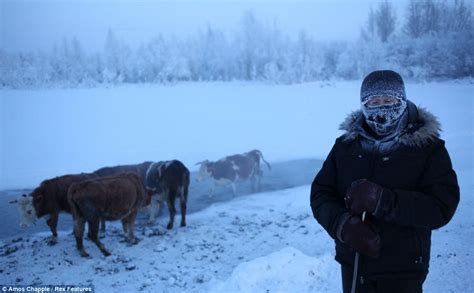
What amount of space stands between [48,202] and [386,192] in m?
6.15

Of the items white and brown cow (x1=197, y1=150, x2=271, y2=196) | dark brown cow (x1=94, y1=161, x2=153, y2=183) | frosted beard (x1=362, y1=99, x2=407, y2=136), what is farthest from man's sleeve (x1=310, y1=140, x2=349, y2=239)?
white and brown cow (x1=197, y1=150, x2=271, y2=196)

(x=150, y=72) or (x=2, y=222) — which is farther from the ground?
(x=150, y=72)

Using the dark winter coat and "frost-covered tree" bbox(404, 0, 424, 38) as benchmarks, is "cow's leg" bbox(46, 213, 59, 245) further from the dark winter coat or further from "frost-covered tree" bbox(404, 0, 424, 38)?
"frost-covered tree" bbox(404, 0, 424, 38)

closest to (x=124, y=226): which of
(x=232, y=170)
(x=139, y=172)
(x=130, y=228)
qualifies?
(x=130, y=228)

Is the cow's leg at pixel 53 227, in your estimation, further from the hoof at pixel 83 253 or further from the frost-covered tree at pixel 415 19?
the frost-covered tree at pixel 415 19

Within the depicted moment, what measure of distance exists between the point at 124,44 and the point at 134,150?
4.65m

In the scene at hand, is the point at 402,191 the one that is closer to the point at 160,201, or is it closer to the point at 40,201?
the point at 40,201

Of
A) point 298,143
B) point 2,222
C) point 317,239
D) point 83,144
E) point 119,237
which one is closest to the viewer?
point 317,239

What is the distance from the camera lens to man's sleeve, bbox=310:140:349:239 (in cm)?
207

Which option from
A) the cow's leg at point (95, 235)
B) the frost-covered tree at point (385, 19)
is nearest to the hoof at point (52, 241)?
the cow's leg at point (95, 235)

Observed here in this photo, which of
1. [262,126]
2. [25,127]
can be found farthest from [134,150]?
[262,126]

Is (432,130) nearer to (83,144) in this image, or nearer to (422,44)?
(422,44)

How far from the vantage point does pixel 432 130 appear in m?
2.02

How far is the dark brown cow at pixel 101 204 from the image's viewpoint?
571cm
